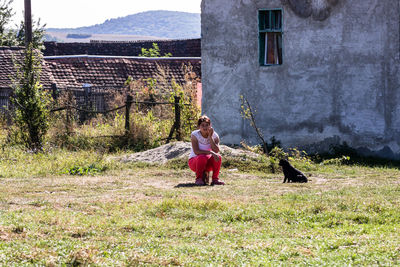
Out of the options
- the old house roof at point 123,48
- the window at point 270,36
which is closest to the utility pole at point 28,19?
the window at point 270,36

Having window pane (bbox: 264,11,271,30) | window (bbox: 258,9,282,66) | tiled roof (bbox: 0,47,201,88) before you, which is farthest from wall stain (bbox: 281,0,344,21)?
tiled roof (bbox: 0,47,201,88)

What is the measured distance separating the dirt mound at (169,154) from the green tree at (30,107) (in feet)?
9.68

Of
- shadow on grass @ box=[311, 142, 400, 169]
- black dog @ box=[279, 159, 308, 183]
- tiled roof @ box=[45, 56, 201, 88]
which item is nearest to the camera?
black dog @ box=[279, 159, 308, 183]

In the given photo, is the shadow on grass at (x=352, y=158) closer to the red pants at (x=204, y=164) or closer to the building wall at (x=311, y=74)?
the building wall at (x=311, y=74)

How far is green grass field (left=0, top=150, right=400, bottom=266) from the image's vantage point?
17.9 feet

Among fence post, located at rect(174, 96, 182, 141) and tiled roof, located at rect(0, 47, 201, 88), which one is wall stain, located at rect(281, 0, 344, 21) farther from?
tiled roof, located at rect(0, 47, 201, 88)

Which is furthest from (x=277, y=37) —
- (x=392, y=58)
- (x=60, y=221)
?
(x=60, y=221)

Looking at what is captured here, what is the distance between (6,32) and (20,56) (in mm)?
9531

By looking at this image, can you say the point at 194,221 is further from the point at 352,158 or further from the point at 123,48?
the point at 123,48

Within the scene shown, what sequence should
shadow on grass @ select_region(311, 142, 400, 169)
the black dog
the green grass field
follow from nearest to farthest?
1. the green grass field
2. the black dog
3. shadow on grass @ select_region(311, 142, 400, 169)

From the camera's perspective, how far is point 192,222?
7.13 metres

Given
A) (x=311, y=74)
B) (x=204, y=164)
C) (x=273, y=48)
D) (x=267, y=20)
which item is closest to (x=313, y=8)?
(x=267, y=20)

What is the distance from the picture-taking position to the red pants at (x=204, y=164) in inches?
421

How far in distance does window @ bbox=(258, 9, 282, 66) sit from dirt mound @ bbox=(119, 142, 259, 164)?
3.25m
